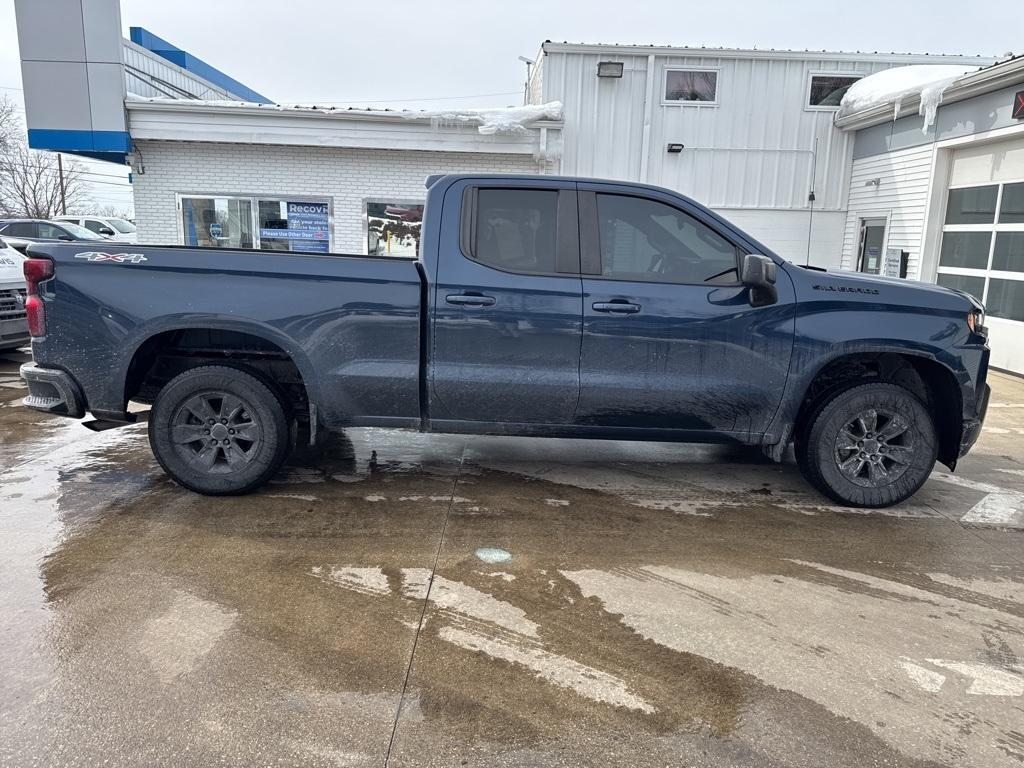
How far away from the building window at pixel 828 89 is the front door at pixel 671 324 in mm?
10835

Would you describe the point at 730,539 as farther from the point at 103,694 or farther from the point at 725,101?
the point at 725,101

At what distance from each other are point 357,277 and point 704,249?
214 centimetres

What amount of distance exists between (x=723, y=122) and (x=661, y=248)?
1017 cm

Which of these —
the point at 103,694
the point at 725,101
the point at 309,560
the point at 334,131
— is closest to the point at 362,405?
the point at 309,560

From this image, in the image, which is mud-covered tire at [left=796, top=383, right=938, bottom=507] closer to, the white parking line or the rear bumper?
the white parking line

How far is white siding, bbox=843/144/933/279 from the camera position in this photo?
11641mm

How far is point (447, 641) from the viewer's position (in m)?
3.20

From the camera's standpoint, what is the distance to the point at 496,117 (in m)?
12.6

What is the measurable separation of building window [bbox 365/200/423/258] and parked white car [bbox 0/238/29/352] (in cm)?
556

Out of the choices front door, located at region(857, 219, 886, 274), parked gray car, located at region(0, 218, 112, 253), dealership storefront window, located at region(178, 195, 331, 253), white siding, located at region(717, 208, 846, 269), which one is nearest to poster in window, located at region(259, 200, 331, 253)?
dealership storefront window, located at region(178, 195, 331, 253)

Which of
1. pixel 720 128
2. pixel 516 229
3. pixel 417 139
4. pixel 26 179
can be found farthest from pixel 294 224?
pixel 26 179

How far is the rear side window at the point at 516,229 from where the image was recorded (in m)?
4.65

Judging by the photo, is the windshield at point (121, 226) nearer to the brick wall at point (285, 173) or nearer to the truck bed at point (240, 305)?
the brick wall at point (285, 173)

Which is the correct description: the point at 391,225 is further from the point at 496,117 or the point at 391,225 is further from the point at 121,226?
the point at 121,226
